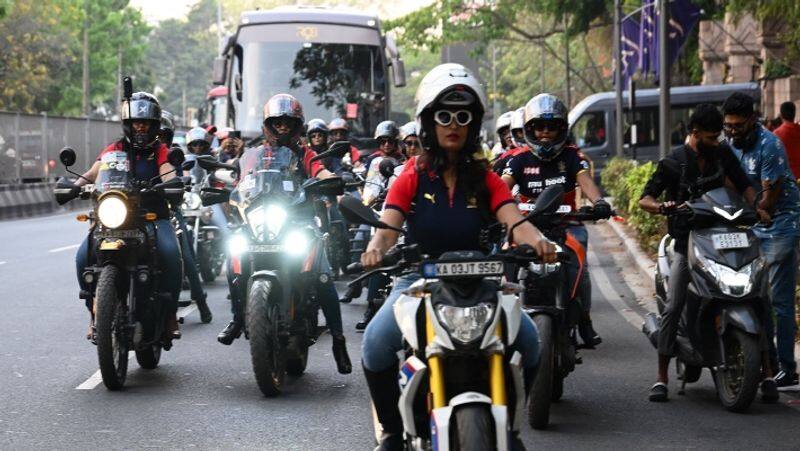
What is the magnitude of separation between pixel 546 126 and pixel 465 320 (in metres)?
4.04

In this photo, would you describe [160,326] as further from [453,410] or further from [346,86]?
[346,86]

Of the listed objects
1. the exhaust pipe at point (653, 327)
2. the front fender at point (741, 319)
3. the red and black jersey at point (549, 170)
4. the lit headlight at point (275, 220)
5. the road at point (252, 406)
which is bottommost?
the road at point (252, 406)

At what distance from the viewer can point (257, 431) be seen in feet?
25.9

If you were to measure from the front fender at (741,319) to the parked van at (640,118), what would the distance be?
29355mm

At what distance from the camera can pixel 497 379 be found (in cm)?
518

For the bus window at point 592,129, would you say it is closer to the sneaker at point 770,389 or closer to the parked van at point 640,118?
the parked van at point 640,118

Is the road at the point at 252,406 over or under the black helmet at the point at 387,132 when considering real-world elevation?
under

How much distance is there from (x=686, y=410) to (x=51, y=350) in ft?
16.1

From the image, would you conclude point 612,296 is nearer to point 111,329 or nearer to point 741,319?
point 741,319

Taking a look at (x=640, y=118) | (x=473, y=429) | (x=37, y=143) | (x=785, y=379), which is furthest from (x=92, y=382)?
(x=640, y=118)

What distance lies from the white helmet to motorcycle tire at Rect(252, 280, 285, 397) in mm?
2939

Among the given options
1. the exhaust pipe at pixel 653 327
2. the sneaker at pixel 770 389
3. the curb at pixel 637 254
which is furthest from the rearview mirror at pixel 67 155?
the curb at pixel 637 254

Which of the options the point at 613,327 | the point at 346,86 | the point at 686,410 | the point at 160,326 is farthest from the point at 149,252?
the point at 346,86

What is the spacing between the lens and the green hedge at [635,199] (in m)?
18.3
